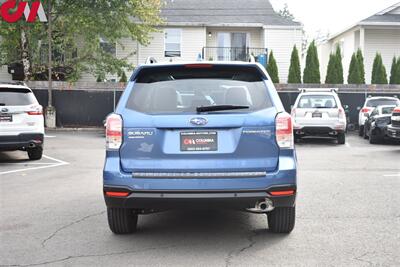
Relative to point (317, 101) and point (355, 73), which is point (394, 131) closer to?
point (317, 101)

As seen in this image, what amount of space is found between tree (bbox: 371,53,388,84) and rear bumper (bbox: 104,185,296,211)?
78.5 feet

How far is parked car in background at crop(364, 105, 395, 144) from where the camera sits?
57.3 ft

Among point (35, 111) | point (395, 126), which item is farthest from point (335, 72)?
point (35, 111)

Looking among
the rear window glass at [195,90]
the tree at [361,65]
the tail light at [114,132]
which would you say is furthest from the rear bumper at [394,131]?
the tree at [361,65]

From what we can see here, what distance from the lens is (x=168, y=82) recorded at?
5.72 m

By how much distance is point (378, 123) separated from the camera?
57.9 feet

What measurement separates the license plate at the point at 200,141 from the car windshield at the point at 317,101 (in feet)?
42.1

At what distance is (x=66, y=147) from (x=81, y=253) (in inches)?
449

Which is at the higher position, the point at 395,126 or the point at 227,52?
the point at 227,52

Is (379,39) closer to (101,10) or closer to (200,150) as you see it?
(101,10)

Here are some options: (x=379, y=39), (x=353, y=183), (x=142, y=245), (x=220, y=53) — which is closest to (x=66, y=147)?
(x=353, y=183)

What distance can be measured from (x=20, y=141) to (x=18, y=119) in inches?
19.3

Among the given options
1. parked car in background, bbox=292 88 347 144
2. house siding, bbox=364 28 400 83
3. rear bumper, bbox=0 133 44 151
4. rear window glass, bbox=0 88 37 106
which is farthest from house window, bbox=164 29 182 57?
rear bumper, bbox=0 133 44 151

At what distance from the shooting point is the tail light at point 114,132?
212 inches
